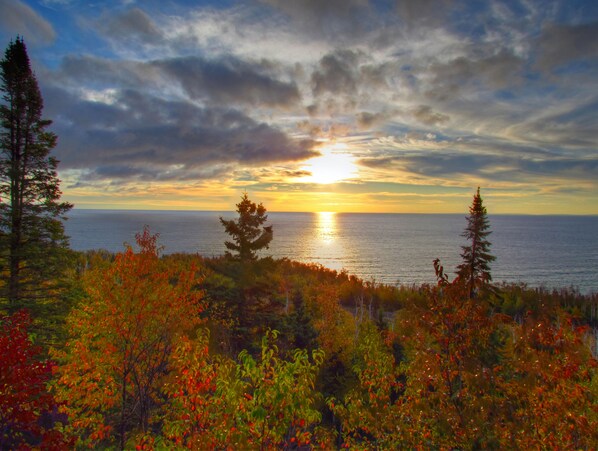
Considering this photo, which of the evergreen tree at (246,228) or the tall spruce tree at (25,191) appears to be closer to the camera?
the tall spruce tree at (25,191)

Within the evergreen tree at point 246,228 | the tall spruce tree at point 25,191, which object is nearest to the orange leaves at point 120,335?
the tall spruce tree at point 25,191

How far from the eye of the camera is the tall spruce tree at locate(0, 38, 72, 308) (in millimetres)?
23156

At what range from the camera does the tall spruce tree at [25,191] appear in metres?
23.2

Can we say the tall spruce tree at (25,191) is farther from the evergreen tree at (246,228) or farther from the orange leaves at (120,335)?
the evergreen tree at (246,228)

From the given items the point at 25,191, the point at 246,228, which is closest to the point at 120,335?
the point at 25,191

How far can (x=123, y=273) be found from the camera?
18.1 m

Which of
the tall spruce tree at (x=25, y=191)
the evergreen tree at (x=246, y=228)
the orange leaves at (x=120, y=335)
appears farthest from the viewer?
the evergreen tree at (x=246, y=228)

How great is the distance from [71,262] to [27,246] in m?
2.73

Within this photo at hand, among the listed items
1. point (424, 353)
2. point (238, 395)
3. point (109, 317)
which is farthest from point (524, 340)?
point (109, 317)

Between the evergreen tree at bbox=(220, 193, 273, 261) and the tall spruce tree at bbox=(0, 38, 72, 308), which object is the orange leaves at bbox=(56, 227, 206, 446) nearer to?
the tall spruce tree at bbox=(0, 38, 72, 308)

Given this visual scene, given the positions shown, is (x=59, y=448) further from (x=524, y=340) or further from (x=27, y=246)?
(x=27, y=246)

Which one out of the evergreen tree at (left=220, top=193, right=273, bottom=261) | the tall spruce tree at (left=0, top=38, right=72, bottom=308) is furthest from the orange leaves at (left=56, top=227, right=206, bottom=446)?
the evergreen tree at (left=220, top=193, right=273, bottom=261)

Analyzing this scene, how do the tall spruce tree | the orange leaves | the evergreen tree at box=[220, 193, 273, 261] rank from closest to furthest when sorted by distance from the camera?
1. the orange leaves
2. the tall spruce tree
3. the evergreen tree at box=[220, 193, 273, 261]

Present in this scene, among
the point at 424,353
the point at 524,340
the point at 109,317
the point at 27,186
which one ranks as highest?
the point at 27,186
